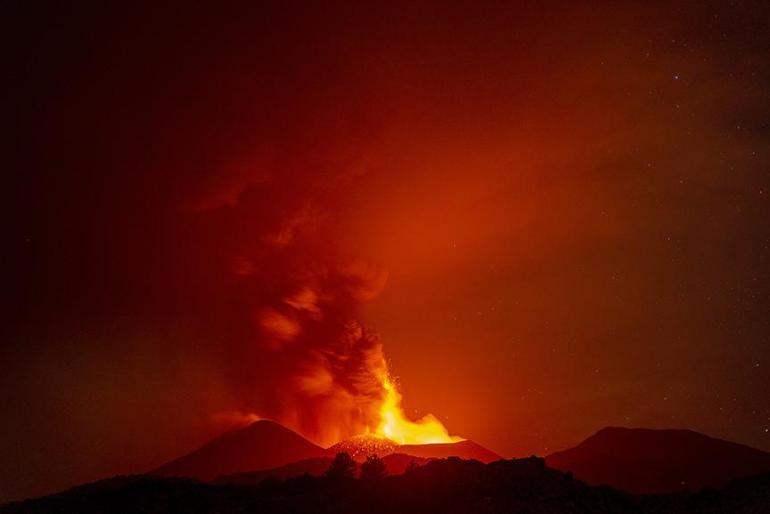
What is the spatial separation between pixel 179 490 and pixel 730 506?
73.7 feet

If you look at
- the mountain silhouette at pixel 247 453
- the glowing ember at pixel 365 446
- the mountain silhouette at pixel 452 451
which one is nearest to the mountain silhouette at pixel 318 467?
the glowing ember at pixel 365 446

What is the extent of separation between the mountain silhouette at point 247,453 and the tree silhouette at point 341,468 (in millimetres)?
39824

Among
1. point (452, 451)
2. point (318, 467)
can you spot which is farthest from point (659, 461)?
point (318, 467)

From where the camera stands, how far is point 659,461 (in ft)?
223

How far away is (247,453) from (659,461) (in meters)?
46.0

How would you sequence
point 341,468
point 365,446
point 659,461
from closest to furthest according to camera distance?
point 341,468, point 659,461, point 365,446

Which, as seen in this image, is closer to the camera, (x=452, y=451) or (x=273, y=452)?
(x=452, y=451)

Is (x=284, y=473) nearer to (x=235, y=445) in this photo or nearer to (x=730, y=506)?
(x=235, y=445)

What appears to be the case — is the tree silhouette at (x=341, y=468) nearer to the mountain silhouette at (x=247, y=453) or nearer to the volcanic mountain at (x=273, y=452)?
the volcanic mountain at (x=273, y=452)

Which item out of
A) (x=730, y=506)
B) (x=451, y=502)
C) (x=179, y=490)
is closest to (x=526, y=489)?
(x=451, y=502)

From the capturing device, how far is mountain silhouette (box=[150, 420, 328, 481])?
7869cm

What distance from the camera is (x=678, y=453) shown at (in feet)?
233

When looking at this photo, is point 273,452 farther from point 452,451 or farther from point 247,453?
point 452,451

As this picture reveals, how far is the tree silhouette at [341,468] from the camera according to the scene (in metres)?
34.0
